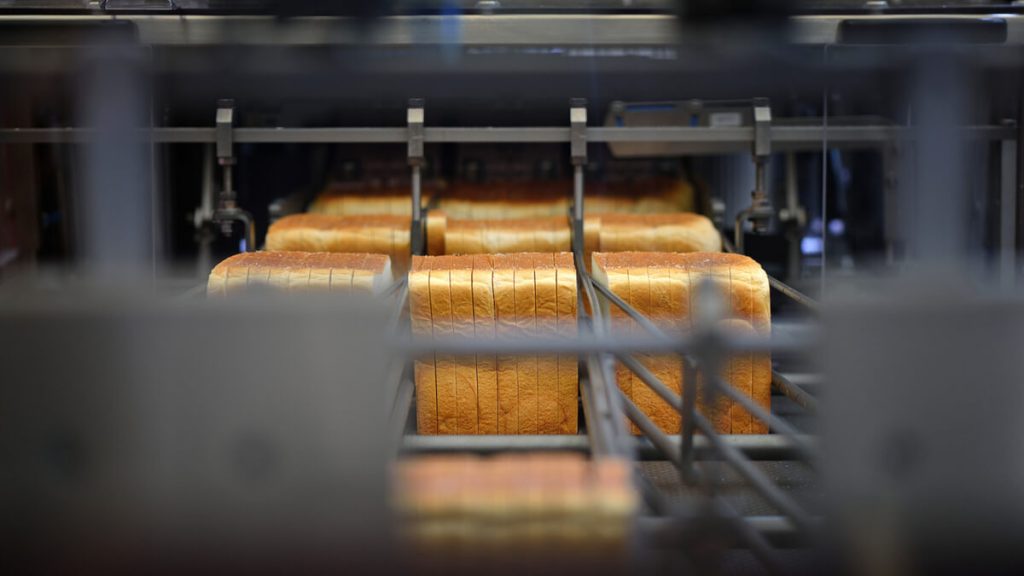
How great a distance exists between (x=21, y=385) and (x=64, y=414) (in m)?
0.09

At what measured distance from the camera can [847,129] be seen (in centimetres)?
332

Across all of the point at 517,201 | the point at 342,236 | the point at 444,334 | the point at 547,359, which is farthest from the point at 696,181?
the point at 444,334

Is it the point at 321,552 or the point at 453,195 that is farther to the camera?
the point at 453,195

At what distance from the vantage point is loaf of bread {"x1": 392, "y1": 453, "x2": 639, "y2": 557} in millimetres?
1647

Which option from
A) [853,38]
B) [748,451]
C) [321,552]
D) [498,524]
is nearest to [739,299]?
[748,451]

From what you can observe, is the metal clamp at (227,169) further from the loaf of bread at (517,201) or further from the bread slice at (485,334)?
the bread slice at (485,334)

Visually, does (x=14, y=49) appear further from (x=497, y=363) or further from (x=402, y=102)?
(x=497, y=363)

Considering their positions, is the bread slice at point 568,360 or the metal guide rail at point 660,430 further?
the bread slice at point 568,360

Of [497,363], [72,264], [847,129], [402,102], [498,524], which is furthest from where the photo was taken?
[402,102]

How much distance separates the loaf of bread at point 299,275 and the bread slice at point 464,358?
0.24 m

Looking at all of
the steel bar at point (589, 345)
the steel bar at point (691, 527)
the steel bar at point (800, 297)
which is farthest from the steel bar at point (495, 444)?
the steel bar at point (589, 345)

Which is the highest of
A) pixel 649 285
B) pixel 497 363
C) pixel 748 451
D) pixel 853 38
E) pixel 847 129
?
pixel 853 38

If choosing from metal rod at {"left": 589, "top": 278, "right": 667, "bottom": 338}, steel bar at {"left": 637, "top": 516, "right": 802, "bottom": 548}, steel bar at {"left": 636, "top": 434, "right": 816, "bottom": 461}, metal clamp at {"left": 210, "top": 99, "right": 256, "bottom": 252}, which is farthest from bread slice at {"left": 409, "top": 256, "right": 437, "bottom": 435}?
metal clamp at {"left": 210, "top": 99, "right": 256, "bottom": 252}

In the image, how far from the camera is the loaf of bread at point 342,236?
3.35 meters
